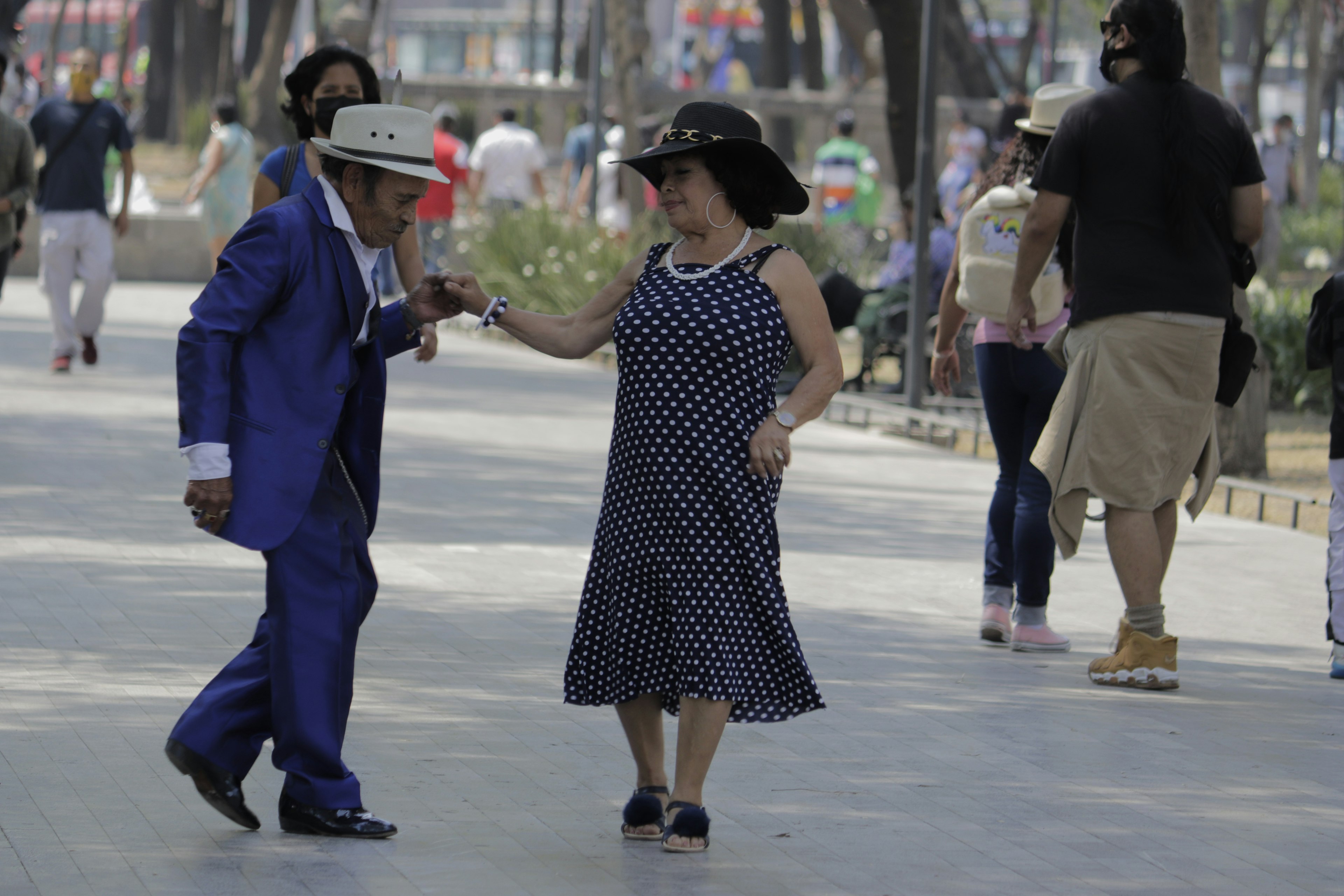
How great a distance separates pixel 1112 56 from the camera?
6523 millimetres

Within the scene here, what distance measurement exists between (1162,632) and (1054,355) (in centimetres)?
97

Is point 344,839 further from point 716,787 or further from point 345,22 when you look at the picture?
point 345,22

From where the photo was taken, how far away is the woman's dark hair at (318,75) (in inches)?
266

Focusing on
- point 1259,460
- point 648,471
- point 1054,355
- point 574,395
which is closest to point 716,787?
point 648,471

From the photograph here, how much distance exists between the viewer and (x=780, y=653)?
4.73 m

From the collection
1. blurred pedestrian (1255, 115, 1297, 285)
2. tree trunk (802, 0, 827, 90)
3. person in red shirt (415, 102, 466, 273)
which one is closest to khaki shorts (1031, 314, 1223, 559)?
person in red shirt (415, 102, 466, 273)

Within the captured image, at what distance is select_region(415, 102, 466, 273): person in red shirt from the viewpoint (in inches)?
821

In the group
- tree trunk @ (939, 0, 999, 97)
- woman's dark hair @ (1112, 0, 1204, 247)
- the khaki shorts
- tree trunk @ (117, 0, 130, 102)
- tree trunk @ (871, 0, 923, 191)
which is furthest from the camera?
tree trunk @ (117, 0, 130, 102)

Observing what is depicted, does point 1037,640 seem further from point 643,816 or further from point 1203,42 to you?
point 1203,42

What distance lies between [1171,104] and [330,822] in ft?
11.4

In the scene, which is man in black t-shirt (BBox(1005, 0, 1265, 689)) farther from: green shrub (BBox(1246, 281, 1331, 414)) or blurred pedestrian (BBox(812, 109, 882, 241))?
blurred pedestrian (BBox(812, 109, 882, 241))

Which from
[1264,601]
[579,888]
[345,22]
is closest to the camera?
[579,888]

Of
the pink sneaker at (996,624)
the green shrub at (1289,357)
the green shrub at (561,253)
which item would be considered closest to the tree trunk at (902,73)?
the green shrub at (561,253)

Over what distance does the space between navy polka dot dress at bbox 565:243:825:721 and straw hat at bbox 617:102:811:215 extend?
0.21 metres
